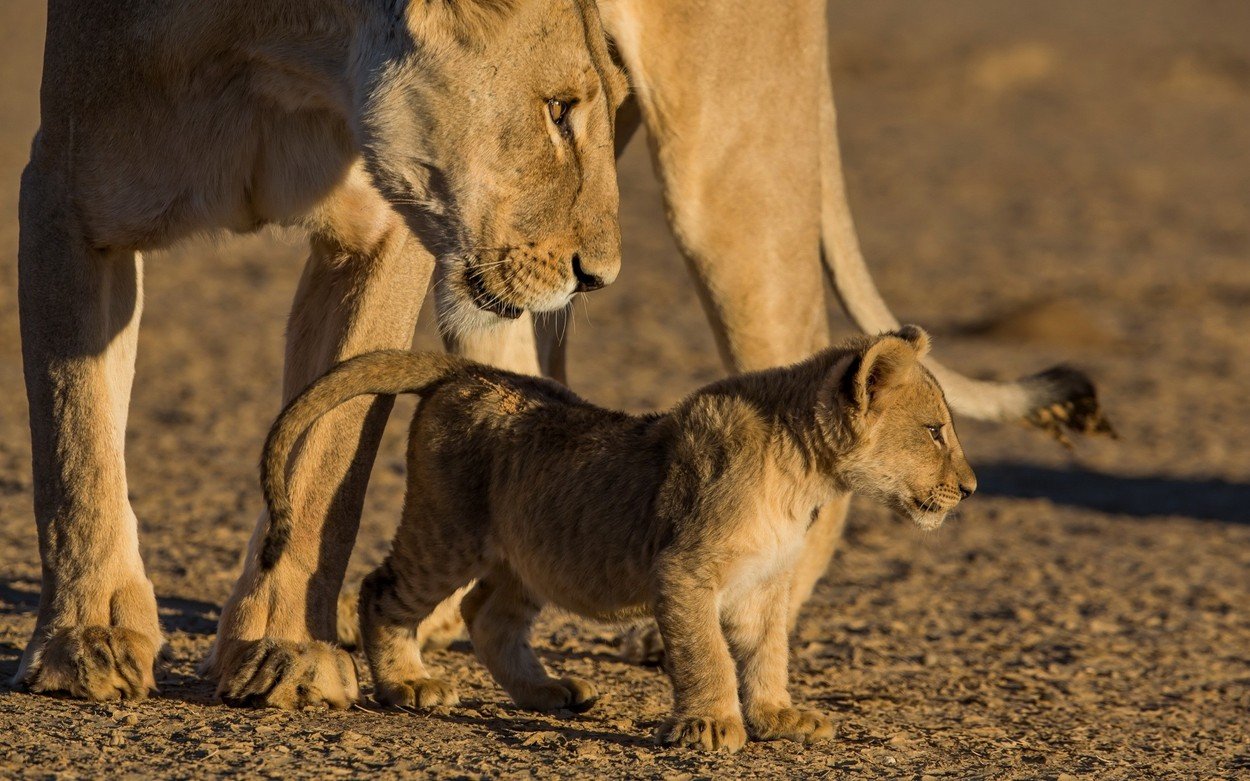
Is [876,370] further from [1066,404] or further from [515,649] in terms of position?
[1066,404]

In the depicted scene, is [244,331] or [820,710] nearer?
[820,710]

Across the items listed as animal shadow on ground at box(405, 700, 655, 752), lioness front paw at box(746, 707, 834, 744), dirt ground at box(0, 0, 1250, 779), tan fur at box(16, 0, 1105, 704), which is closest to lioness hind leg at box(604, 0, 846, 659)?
dirt ground at box(0, 0, 1250, 779)

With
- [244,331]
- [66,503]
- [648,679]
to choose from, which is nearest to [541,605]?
[648,679]

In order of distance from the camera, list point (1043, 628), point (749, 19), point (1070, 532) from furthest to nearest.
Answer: point (1070, 532)
point (1043, 628)
point (749, 19)

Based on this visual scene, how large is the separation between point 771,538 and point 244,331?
6.92 m

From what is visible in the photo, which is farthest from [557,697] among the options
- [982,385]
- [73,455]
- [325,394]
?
[982,385]

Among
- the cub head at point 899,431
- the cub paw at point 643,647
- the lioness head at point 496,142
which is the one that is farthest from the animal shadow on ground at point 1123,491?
the lioness head at point 496,142

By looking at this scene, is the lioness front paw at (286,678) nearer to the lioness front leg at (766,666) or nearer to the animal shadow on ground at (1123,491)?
the lioness front leg at (766,666)

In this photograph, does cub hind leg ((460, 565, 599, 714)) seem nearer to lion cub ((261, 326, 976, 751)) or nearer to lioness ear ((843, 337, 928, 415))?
lion cub ((261, 326, 976, 751))

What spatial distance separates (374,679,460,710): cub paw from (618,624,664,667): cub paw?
81cm

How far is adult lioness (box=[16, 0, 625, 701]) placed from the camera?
3.86 m

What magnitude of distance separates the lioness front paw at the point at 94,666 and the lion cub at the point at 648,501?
1.21ft

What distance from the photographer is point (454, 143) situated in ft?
12.7

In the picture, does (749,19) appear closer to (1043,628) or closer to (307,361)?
(307,361)
